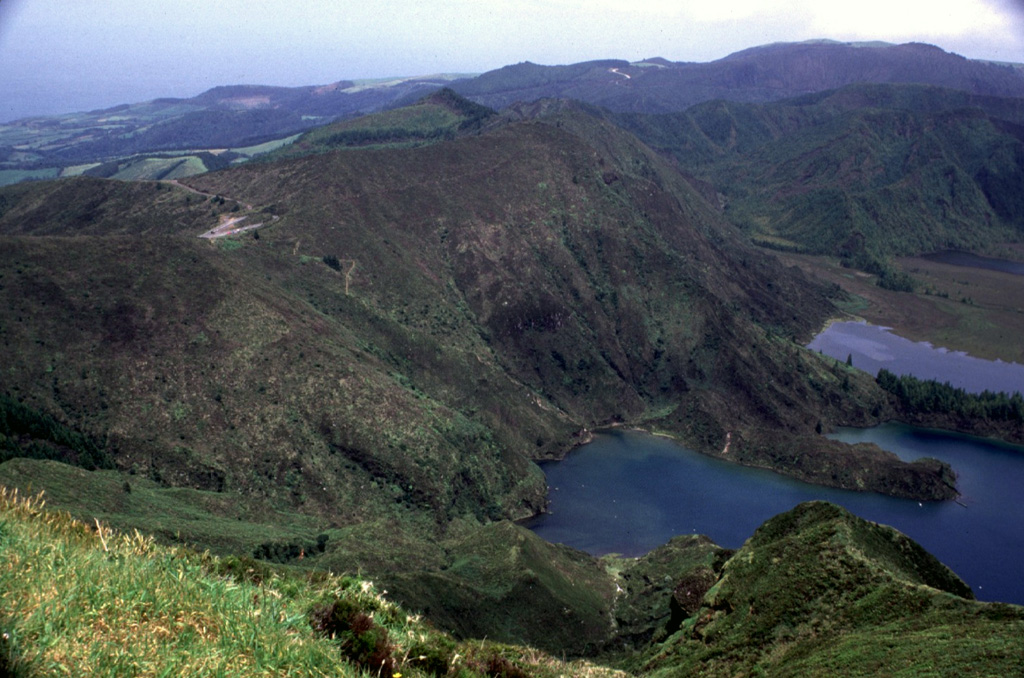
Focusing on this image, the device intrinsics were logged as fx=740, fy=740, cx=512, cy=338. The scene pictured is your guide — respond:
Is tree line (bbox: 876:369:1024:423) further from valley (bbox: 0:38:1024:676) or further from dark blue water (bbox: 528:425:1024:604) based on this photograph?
dark blue water (bbox: 528:425:1024:604)

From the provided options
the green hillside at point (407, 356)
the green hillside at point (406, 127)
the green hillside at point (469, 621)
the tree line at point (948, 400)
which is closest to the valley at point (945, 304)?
the green hillside at point (407, 356)

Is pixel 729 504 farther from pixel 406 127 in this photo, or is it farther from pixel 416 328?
pixel 406 127

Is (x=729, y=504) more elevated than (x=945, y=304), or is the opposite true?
(x=945, y=304)

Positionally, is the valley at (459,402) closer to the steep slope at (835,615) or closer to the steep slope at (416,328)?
the steep slope at (835,615)

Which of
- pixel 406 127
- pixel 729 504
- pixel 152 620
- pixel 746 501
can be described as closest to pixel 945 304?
pixel 746 501

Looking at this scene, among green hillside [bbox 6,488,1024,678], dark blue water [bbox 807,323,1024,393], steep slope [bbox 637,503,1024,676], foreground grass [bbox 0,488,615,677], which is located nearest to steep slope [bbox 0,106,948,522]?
dark blue water [bbox 807,323,1024,393]
